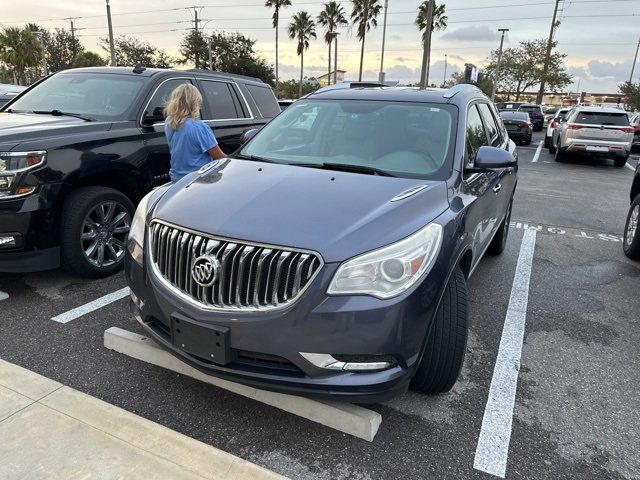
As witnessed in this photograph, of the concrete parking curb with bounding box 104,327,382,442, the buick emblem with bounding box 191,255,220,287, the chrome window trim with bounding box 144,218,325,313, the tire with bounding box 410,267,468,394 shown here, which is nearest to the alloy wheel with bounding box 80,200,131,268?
the concrete parking curb with bounding box 104,327,382,442

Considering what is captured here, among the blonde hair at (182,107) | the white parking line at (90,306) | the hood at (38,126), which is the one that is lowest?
the white parking line at (90,306)

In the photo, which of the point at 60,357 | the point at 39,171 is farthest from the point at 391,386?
the point at 39,171

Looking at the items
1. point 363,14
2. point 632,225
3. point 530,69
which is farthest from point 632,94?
point 632,225

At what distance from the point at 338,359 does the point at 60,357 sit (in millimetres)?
2047

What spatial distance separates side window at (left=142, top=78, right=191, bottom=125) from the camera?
4.87 meters

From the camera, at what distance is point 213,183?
2.92 metres

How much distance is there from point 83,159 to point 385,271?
10.1 ft

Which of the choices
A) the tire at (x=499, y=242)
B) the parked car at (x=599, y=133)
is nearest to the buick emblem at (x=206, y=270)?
the tire at (x=499, y=242)

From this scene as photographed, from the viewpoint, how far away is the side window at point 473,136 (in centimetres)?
331

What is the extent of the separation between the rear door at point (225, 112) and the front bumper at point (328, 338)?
389 centimetres

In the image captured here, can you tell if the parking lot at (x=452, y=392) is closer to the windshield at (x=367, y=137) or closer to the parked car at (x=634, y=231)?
the parked car at (x=634, y=231)

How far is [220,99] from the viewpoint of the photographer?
6.04 meters

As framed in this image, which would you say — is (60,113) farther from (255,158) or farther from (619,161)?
(619,161)

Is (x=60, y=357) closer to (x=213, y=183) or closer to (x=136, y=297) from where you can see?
(x=136, y=297)
